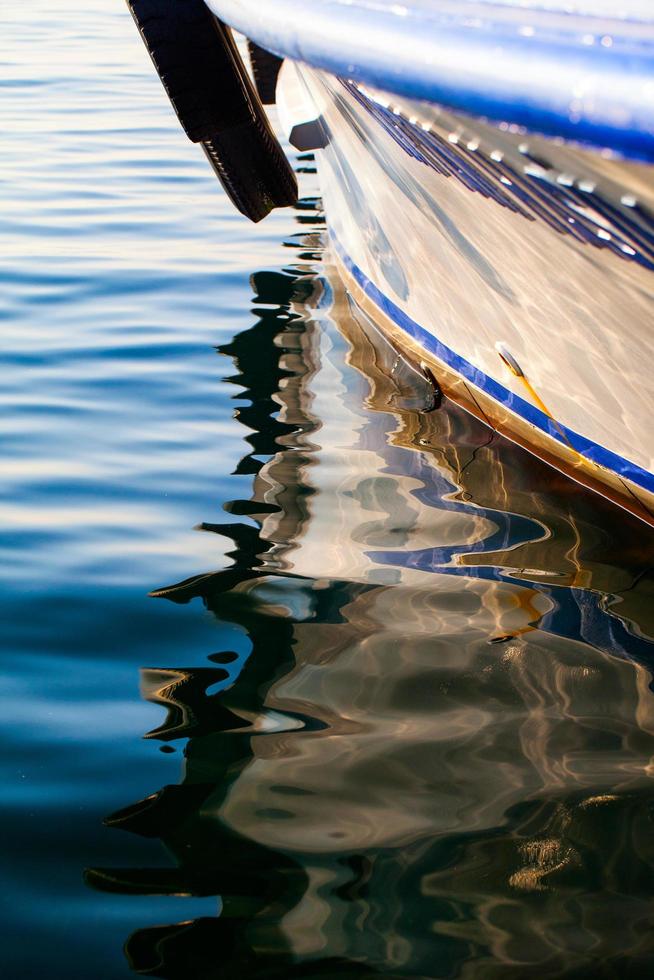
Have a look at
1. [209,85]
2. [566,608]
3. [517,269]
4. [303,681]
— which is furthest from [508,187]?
[209,85]

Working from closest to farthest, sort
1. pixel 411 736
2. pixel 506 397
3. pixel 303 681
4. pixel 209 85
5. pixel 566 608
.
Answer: pixel 411 736
pixel 303 681
pixel 566 608
pixel 506 397
pixel 209 85

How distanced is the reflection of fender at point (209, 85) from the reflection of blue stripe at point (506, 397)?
0.61 meters

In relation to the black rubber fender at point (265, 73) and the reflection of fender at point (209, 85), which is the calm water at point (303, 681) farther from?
the black rubber fender at point (265, 73)

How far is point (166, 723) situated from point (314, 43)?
48.6 inches

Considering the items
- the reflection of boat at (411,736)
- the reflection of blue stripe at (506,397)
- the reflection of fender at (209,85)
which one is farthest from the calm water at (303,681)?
the reflection of fender at (209,85)

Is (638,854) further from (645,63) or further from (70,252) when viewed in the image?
(70,252)

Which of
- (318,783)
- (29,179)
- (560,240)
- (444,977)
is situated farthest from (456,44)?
(29,179)

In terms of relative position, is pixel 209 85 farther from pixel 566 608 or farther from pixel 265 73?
pixel 265 73

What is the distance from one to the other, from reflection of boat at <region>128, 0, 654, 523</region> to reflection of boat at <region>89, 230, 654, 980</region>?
1.03 feet

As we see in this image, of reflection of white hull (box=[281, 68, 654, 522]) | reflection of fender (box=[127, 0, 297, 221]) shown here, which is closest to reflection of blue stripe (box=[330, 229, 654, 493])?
reflection of white hull (box=[281, 68, 654, 522])

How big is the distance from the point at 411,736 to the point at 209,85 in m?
2.45

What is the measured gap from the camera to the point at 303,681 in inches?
88.8

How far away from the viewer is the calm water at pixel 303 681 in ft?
5.57

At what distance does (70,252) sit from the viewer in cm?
559
